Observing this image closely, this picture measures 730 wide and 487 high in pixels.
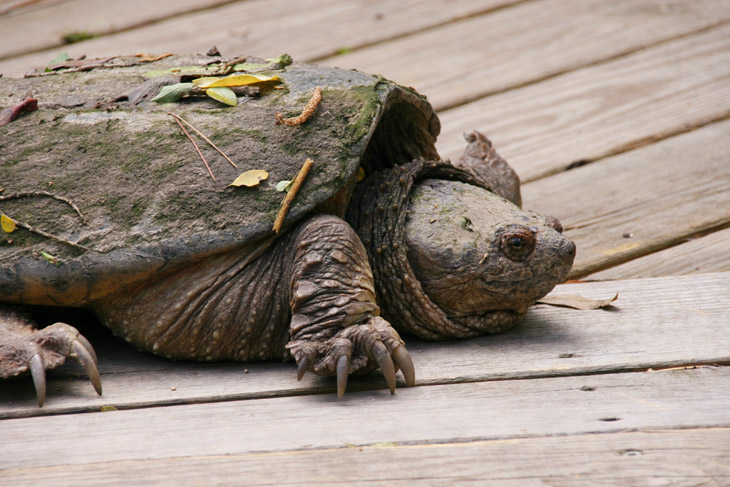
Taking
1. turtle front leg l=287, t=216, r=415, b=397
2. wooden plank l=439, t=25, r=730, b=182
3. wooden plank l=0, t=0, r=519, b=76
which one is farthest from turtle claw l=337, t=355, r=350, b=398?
wooden plank l=0, t=0, r=519, b=76

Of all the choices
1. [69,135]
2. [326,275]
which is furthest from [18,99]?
[326,275]

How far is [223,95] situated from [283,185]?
17.6 inches

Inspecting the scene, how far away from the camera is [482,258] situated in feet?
7.63

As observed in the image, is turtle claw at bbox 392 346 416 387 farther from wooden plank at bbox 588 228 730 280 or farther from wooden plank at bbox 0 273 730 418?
wooden plank at bbox 588 228 730 280

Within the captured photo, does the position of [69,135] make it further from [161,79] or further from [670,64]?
[670,64]

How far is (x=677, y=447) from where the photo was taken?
166 centimetres

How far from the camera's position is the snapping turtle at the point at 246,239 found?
208 cm

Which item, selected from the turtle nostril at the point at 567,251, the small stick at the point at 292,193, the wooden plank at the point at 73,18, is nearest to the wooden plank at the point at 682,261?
the turtle nostril at the point at 567,251

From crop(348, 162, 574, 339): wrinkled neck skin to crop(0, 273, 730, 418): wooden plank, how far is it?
9 centimetres

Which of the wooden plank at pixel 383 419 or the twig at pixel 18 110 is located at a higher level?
the twig at pixel 18 110

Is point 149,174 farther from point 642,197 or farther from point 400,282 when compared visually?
point 642,197

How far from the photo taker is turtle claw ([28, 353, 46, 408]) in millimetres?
1959

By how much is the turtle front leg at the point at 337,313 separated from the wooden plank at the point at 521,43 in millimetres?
2309

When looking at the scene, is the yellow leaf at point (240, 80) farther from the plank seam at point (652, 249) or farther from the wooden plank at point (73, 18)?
the wooden plank at point (73, 18)
